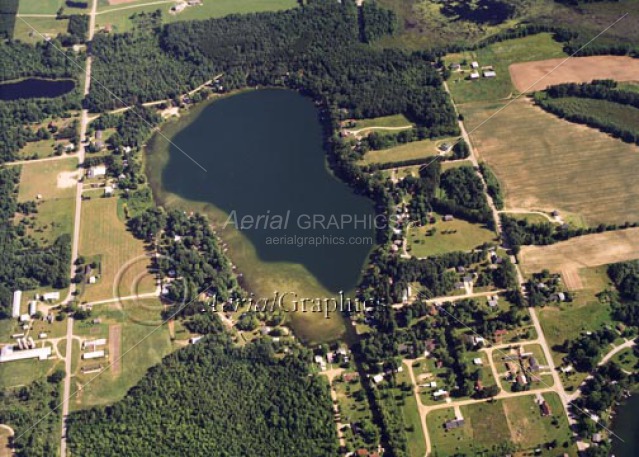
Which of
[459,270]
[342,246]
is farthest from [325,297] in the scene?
[459,270]

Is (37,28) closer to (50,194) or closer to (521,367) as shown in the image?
(50,194)

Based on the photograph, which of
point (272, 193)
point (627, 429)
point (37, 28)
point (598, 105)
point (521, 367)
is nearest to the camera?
point (627, 429)

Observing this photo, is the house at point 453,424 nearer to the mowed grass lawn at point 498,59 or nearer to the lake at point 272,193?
the lake at point 272,193

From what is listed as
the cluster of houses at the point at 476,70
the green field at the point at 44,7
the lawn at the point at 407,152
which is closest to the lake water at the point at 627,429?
the lawn at the point at 407,152

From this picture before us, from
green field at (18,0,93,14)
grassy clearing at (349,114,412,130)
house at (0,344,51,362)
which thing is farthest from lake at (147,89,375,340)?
green field at (18,0,93,14)

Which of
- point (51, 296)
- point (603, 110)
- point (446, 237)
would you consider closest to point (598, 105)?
point (603, 110)

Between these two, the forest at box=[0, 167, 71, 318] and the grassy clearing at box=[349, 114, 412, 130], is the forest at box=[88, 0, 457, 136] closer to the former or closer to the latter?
the grassy clearing at box=[349, 114, 412, 130]
